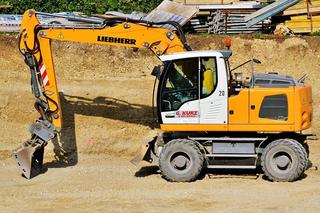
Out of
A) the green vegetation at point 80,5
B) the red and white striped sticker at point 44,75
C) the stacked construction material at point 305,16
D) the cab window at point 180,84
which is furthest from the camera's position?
the green vegetation at point 80,5

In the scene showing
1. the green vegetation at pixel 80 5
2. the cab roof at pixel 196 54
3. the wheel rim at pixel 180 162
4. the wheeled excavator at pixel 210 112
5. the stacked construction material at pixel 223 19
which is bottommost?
the wheel rim at pixel 180 162

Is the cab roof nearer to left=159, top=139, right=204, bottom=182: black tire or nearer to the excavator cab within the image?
the excavator cab

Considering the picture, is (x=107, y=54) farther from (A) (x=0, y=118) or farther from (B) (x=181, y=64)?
(B) (x=181, y=64)

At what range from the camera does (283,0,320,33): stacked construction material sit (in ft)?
75.7

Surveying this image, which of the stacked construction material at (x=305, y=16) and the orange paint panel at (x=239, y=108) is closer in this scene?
the orange paint panel at (x=239, y=108)

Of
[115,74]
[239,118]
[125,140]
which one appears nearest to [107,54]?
[115,74]

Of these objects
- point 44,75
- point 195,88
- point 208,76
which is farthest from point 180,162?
point 44,75

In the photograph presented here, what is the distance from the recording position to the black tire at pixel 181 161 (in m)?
15.7

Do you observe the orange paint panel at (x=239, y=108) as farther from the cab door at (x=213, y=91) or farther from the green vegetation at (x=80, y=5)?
the green vegetation at (x=80, y=5)

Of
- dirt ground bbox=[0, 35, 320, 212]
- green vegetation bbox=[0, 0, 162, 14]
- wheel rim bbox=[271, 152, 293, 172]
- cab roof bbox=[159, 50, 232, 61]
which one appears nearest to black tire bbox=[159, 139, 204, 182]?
dirt ground bbox=[0, 35, 320, 212]

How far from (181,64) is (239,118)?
1.76 m

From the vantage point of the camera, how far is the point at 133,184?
1578 cm

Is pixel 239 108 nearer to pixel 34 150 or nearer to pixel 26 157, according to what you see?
pixel 34 150

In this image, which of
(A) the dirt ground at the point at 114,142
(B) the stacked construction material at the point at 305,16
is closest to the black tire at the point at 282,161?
(A) the dirt ground at the point at 114,142
